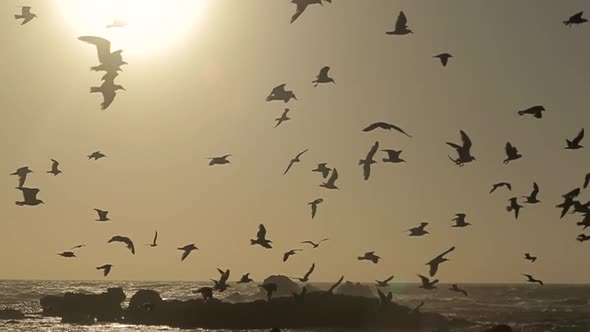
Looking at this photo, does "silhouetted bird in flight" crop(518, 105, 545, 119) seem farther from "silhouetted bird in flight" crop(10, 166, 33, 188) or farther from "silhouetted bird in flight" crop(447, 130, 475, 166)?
"silhouetted bird in flight" crop(10, 166, 33, 188)

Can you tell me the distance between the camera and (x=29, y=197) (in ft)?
101

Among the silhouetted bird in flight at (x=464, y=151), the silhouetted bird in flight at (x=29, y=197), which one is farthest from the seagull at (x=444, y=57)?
the silhouetted bird in flight at (x=29, y=197)

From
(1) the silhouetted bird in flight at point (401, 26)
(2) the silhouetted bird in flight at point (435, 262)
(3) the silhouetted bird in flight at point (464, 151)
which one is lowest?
(2) the silhouetted bird in flight at point (435, 262)

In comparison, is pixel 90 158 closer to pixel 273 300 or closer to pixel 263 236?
pixel 263 236

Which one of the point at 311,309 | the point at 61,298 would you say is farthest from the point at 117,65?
the point at 61,298

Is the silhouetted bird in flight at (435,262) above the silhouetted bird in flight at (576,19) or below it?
below

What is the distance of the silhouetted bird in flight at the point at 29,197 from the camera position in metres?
30.6

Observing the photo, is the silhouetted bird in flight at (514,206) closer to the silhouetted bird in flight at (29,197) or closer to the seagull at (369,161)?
the seagull at (369,161)

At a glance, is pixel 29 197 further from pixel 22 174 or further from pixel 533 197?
pixel 533 197

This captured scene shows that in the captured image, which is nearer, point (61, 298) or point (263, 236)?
point (263, 236)

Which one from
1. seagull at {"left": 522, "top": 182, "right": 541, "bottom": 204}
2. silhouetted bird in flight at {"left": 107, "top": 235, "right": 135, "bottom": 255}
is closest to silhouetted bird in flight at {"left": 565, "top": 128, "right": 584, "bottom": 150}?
seagull at {"left": 522, "top": 182, "right": 541, "bottom": 204}

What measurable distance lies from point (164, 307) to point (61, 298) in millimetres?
13320

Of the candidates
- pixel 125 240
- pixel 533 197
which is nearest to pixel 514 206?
pixel 533 197

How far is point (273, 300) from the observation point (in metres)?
76.3
